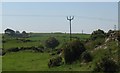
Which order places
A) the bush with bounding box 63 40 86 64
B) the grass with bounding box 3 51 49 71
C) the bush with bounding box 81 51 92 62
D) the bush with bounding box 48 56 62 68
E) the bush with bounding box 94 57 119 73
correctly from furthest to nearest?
the bush with bounding box 63 40 86 64
the bush with bounding box 48 56 62 68
the bush with bounding box 81 51 92 62
the grass with bounding box 3 51 49 71
the bush with bounding box 94 57 119 73

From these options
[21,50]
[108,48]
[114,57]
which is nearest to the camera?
[114,57]

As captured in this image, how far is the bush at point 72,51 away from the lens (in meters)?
65.9

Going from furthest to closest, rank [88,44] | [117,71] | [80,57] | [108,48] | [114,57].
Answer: [88,44] < [80,57] < [108,48] < [114,57] < [117,71]

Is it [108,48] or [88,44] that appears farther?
[88,44]

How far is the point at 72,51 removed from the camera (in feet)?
220

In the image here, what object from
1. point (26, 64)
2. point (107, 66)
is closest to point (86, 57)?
point (107, 66)

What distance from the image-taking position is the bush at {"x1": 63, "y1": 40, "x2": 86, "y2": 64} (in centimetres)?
6587

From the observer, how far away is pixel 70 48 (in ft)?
222

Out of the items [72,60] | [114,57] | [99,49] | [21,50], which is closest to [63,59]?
[72,60]

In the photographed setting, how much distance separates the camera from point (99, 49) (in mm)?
64250

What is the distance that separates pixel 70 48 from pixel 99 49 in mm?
6350

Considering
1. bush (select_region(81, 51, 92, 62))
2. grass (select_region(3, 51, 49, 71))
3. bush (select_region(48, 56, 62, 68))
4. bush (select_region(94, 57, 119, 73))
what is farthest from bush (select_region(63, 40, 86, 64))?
bush (select_region(94, 57, 119, 73))

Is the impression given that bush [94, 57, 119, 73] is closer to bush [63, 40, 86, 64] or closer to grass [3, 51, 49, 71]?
grass [3, 51, 49, 71]

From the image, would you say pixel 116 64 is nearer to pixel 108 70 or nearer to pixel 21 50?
pixel 108 70
